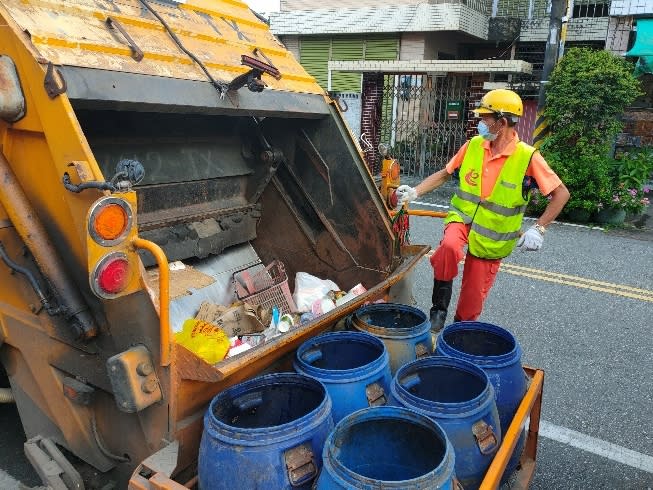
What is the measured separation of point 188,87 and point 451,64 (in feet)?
32.7

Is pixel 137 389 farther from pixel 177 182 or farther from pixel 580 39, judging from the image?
pixel 580 39

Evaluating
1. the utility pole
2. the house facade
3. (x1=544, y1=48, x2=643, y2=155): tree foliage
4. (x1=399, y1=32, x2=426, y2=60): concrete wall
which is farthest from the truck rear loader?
(x1=399, y1=32, x2=426, y2=60): concrete wall

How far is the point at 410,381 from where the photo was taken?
6.51 feet

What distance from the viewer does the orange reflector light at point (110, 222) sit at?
150 cm

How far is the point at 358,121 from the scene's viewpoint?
13125 millimetres

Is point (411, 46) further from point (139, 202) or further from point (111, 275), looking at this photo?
point (111, 275)

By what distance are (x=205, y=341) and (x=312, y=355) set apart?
42 cm

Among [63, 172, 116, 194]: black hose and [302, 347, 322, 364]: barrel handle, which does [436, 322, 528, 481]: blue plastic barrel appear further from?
[63, 172, 116, 194]: black hose

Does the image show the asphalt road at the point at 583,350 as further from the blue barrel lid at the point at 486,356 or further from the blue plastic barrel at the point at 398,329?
the blue plastic barrel at the point at 398,329

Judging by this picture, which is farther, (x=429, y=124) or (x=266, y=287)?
(x=429, y=124)

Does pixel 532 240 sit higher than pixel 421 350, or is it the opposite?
pixel 532 240

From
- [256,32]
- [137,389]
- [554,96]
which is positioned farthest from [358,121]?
[137,389]

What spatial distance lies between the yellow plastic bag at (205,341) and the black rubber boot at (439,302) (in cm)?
154

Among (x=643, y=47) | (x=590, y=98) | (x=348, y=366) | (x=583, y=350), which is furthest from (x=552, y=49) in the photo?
(x=348, y=366)
